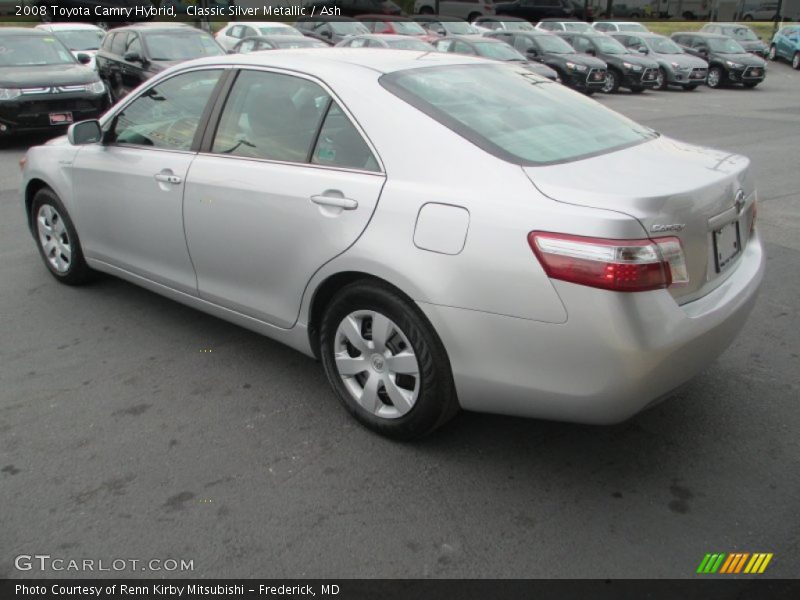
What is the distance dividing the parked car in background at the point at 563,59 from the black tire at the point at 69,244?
1666 cm

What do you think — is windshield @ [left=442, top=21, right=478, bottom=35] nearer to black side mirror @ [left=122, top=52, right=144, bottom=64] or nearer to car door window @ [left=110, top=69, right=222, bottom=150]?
black side mirror @ [left=122, top=52, right=144, bottom=64]

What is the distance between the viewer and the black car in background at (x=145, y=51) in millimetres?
12719

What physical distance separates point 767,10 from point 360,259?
53.9 meters

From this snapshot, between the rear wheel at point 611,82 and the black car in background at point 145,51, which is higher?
the black car in background at point 145,51

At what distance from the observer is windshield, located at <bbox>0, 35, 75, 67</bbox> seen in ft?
36.8

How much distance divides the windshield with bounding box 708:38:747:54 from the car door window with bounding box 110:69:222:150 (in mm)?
22973

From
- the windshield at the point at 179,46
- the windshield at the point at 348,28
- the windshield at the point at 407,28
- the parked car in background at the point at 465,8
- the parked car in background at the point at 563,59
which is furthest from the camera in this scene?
the parked car in background at the point at 465,8

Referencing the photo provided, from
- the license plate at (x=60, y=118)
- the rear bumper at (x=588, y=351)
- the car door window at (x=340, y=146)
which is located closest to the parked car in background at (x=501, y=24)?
the license plate at (x=60, y=118)

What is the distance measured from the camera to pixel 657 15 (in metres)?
50.5

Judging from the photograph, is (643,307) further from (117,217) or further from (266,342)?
(117,217)

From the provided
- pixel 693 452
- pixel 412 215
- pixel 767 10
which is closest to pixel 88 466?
pixel 412 215

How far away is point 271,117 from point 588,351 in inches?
78.7

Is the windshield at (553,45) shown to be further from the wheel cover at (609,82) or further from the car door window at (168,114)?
the car door window at (168,114)
